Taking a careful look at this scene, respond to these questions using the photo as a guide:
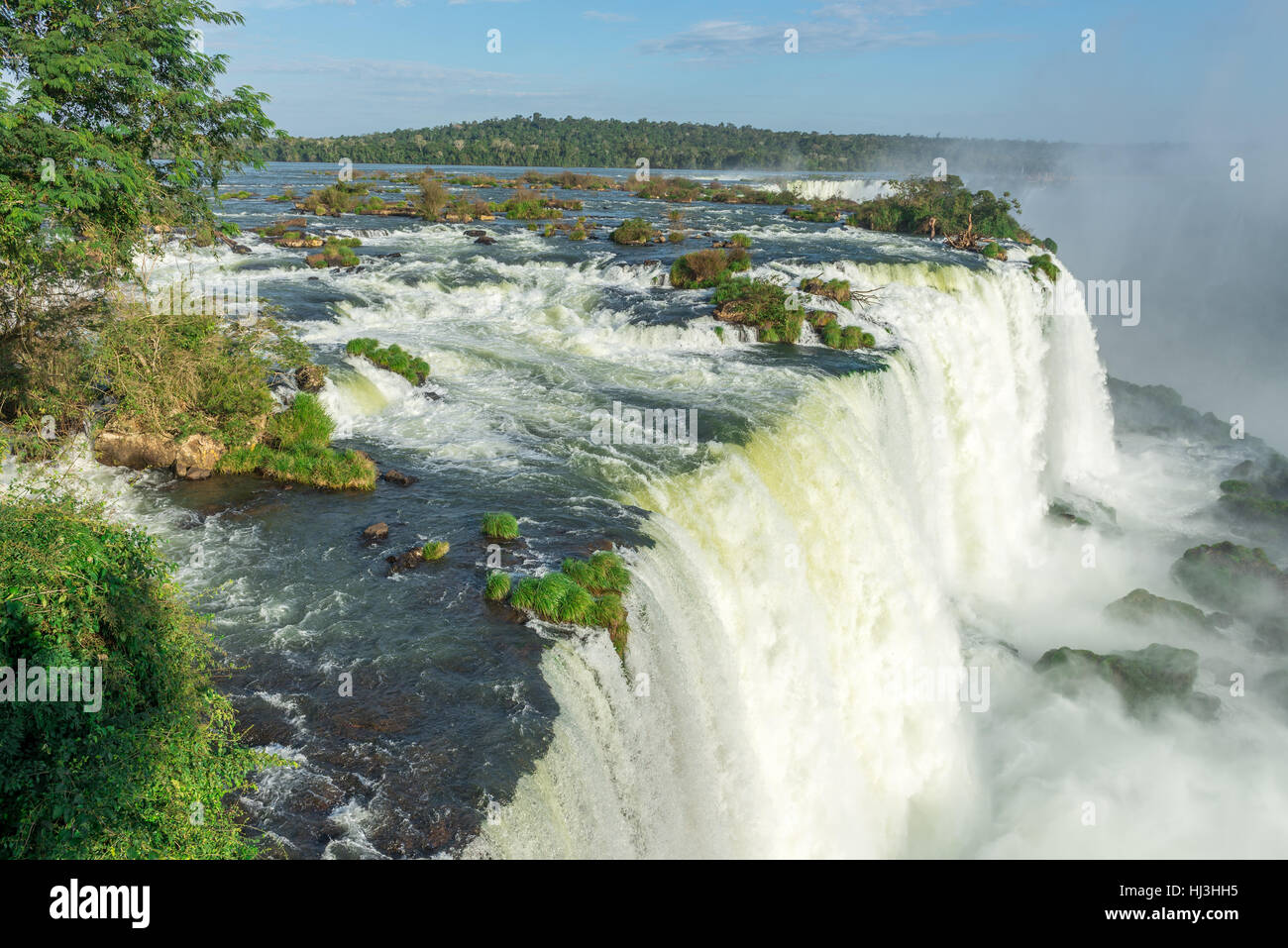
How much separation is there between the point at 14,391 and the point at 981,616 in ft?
76.0

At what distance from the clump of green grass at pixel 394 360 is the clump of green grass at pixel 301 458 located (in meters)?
3.44

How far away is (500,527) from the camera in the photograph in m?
12.3

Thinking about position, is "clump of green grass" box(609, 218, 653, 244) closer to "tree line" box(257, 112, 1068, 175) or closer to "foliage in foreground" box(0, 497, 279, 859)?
"foliage in foreground" box(0, 497, 279, 859)

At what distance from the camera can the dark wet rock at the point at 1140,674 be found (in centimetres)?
1838

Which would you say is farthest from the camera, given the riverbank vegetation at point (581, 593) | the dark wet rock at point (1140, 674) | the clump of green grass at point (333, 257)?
the clump of green grass at point (333, 257)

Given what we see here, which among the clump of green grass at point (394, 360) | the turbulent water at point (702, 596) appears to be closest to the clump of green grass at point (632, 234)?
the turbulent water at point (702, 596)

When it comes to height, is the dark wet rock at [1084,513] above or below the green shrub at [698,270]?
below

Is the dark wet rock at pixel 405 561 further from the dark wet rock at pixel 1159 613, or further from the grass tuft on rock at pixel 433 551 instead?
the dark wet rock at pixel 1159 613

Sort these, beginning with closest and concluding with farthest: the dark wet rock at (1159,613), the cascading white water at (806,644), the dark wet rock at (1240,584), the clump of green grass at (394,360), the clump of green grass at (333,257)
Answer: the cascading white water at (806,644)
the clump of green grass at (394,360)
the dark wet rock at (1159,613)
the dark wet rock at (1240,584)
the clump of green grass at (333,257)

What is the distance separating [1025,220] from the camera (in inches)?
3317

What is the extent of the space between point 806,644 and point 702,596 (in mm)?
2803

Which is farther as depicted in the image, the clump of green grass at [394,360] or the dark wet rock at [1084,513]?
the dark wet rock at [1084,513]

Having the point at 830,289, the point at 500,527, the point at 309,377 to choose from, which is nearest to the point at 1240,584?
the point at 830,289

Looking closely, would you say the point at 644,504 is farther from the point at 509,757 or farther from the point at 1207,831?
the point at 1207,831
